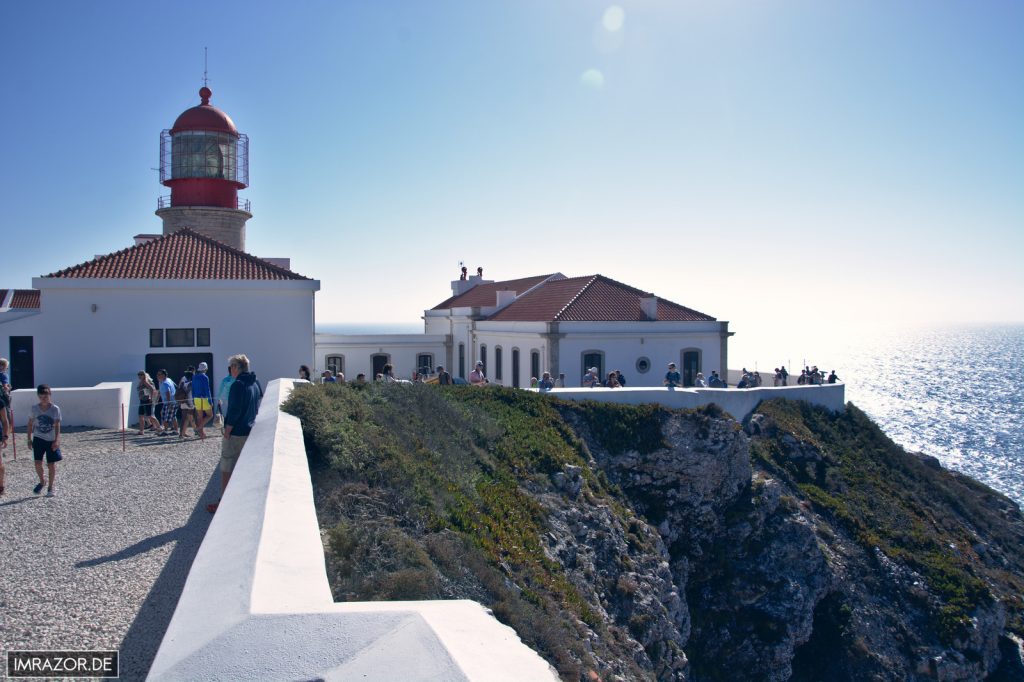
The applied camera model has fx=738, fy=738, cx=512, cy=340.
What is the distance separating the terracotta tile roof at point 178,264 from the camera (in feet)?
61.5

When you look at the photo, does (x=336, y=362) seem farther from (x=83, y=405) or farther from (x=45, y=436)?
(x=45, y=436)

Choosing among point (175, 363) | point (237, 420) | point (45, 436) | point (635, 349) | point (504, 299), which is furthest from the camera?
point (504, 299)

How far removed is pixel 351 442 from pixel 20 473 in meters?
5.50

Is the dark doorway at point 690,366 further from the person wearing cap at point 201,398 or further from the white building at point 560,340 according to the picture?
the person wearing cap at point 201,398

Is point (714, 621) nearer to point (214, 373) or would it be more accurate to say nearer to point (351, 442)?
point (351, 442)

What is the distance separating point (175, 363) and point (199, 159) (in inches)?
380

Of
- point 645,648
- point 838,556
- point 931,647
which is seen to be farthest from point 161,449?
point 931,647

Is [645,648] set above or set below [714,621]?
above

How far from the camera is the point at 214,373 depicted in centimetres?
1916

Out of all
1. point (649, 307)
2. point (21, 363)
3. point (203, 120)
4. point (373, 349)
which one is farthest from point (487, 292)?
point (21, 363)

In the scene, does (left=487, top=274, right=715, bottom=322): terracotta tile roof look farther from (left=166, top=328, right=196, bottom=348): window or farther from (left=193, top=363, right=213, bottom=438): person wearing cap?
(left=193, top=363, right=213, bottom=438): person wearing cap

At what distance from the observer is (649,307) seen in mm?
27297

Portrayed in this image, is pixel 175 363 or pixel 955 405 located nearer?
pixel 175 363

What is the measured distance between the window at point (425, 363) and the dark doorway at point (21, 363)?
56.7ft
